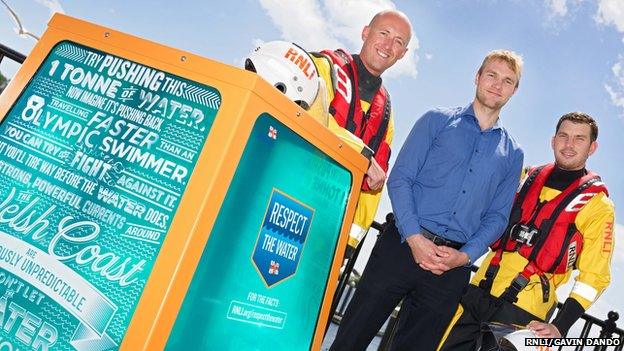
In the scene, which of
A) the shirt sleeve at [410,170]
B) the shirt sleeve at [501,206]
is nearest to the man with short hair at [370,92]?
the shirt sleeve at [410,170]

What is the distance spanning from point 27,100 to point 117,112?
0.99 feet

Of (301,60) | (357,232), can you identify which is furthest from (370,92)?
(301,60)

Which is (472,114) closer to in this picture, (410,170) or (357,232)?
(410,170)

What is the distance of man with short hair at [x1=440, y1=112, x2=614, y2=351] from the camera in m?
2.82

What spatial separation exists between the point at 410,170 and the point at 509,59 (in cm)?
89

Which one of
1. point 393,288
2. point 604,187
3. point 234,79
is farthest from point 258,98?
point 604,187

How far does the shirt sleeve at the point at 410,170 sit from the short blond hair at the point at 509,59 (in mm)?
458

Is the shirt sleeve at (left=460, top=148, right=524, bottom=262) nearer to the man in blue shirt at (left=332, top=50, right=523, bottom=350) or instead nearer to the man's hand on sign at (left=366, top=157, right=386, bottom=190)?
the man in blue shirt at (left=332, top=50, right=523, bottom=350)

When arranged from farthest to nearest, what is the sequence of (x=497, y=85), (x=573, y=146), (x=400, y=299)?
(x=573, y=146) < (x=497, y=85) < (x=400, y=299)

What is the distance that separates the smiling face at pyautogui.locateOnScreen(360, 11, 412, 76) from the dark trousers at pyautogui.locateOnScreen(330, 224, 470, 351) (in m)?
1.10

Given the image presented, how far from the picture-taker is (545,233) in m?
2.90

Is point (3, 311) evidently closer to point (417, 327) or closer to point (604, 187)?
point (417, 327)

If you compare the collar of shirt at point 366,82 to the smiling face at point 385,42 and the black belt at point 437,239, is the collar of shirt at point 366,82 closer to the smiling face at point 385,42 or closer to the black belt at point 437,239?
the smiling face at point 385,42

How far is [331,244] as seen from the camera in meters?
1.45
